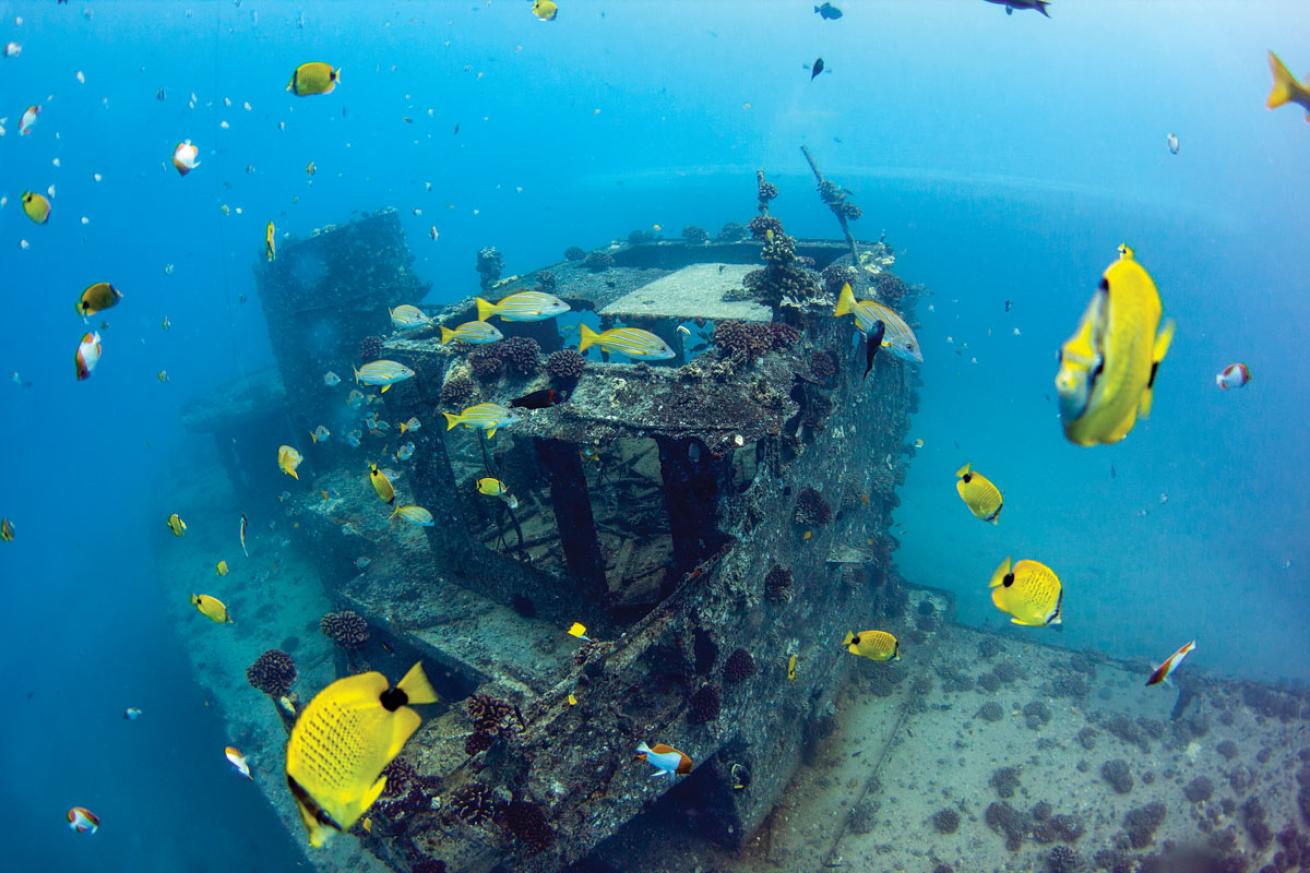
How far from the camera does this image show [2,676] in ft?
97.7

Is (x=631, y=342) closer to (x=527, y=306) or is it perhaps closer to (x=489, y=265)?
(x=527, y=306)

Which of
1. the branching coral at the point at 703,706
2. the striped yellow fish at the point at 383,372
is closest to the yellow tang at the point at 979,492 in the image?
the branching coral at the point at 703,706

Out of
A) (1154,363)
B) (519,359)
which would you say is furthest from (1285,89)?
(519,359)

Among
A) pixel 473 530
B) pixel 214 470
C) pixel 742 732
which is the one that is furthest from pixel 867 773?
pixel 214 470

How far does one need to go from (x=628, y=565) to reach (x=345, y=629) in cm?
388

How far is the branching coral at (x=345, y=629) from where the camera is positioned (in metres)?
7.02

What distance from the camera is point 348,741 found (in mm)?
2846

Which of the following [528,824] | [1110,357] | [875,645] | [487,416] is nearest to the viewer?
[1110,357]

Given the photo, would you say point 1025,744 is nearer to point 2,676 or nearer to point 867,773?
point 867,773

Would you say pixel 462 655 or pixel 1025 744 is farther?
pixel 1025 744

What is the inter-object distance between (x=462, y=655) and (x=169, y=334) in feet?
513

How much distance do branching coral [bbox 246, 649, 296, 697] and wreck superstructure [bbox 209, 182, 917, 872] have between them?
46.8 inches

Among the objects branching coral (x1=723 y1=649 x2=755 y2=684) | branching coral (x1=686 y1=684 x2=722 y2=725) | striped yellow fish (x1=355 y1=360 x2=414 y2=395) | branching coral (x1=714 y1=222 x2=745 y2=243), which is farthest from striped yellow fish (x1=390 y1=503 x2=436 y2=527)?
branching coral (x1=714 y1=222 x2=745 y2=243)

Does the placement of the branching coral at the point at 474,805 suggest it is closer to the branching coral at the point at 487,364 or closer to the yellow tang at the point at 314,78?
the branching coral at the point at 487,364
